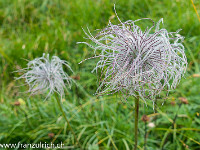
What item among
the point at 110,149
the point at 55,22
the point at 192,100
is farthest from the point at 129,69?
the point at 55,22

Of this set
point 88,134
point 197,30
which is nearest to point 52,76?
point 88,134

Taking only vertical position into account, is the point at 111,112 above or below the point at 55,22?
below

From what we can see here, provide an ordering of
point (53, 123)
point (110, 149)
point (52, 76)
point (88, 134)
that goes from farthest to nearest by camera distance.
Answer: point (53, 123)
point (88, 134)
point (110, 149)
point (52, 76)

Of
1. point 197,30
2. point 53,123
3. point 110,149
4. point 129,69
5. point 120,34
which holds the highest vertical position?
point 197,30

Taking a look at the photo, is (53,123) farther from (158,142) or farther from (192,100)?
(192,100)

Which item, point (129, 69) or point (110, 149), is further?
point (110, 149)

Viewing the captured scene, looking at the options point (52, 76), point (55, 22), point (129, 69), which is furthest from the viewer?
point (55, 22)

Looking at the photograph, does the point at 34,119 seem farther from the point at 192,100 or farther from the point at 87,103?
the point at 192,100
